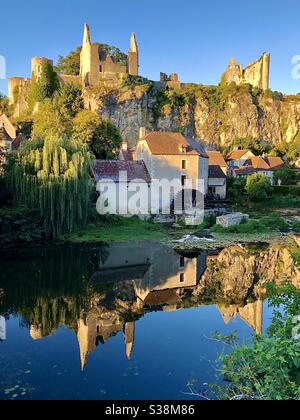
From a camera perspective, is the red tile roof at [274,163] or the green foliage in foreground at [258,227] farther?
the red tile roof at [274,163]

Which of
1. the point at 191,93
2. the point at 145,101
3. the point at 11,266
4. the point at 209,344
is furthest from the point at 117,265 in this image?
the point at 191,93

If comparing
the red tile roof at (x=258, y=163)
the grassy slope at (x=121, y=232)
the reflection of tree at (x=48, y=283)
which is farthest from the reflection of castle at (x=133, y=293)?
the red tile roof at (x=258, y=163)

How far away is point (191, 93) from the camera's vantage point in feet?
212

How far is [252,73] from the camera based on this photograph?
235 ft

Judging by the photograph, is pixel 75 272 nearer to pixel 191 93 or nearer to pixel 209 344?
pixel 209 344

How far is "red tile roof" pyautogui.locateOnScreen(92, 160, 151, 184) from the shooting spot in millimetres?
26983

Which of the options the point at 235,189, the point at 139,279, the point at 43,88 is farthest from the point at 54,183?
the point at 43,88

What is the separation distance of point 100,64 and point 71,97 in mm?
7416

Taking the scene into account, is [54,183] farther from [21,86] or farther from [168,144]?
[21,86]

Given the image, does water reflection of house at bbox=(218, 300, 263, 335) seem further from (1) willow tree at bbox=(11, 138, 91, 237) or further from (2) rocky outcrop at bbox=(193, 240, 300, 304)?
(1) willow tree at bbox=(11, 138, 91, 237)

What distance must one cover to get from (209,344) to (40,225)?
1381cm

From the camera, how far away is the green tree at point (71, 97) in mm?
52141

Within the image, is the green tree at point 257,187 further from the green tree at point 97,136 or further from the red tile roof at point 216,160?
the green tree at point 97,136

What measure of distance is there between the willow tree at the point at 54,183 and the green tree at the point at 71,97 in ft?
102
